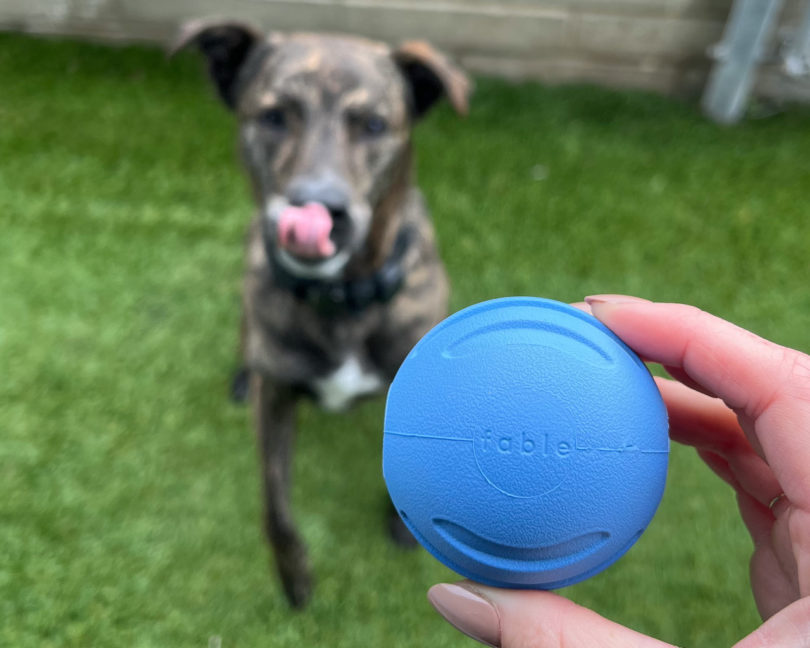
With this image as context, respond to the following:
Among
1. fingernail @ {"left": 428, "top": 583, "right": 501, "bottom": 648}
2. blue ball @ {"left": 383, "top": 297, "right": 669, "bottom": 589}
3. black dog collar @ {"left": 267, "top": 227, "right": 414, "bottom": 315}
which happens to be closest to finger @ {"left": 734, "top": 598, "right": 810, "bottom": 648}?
blue ball @ {"left": 383, "top": 297, "right": 669, "bottom": 589}

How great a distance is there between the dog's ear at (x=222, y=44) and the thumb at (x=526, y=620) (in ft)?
5.45

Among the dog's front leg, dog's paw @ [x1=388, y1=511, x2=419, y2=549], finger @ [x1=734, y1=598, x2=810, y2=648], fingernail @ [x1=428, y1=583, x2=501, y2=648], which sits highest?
finger @ [x1=734, y1=598, x2=810, y2=648]

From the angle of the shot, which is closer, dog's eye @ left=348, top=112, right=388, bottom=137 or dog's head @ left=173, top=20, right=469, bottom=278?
dog's head @ left=173, top=20, right=469, bottom=278

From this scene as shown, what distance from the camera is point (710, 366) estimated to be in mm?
1059

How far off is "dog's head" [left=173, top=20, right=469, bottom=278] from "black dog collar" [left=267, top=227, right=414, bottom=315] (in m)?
0.05

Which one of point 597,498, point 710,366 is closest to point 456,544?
point 597,498

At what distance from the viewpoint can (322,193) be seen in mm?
1725

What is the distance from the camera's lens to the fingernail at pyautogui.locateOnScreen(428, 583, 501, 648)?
1.02 m

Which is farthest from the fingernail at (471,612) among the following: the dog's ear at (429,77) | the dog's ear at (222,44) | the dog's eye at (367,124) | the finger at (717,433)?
the dog's ear at (222,44)

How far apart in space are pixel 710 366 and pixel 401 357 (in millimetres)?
1125

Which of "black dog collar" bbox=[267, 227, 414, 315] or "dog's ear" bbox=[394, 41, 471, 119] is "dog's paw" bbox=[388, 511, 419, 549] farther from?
"dog's ear" bbox=[394, 41, 471, 119]

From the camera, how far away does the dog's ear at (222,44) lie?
1.93m

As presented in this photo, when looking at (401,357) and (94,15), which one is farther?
(94,15)

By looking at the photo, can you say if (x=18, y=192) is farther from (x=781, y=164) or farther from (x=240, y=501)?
(x=781, y=164)
